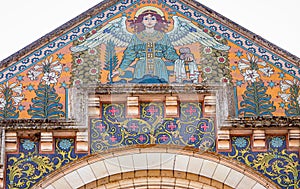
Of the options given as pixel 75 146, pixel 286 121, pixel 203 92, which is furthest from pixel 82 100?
pixel 286 121

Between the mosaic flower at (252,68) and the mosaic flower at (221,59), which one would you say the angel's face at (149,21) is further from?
the mosaic flower at (252,68)

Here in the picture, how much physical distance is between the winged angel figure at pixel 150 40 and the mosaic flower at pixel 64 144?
4.83 ft

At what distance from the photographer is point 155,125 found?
16.0 meters

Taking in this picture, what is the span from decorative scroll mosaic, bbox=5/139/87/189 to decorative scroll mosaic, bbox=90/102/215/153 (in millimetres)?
398

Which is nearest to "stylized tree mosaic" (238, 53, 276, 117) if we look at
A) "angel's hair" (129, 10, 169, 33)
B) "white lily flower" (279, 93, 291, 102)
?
"white lily flower" (279, 93, 291, 102)

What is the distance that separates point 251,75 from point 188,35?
1289 mm

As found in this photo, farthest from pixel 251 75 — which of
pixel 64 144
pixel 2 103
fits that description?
pixel 2 103

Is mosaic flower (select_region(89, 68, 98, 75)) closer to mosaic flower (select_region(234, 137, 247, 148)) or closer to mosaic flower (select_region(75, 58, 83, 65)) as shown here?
mosaic flower (select_region(75, 58, 83, 65))

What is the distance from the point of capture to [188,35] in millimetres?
17266

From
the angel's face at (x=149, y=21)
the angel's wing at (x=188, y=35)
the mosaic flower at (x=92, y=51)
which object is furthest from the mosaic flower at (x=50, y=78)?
the angel's wing at (x=188, y=35)

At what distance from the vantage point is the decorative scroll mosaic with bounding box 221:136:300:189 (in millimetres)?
15562

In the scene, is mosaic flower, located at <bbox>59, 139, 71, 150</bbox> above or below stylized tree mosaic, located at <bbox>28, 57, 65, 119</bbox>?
below

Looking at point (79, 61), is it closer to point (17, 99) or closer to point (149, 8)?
point (17, 99)

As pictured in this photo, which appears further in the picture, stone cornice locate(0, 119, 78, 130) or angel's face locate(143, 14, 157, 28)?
angel's face locate(143, 14, 157, 28)
